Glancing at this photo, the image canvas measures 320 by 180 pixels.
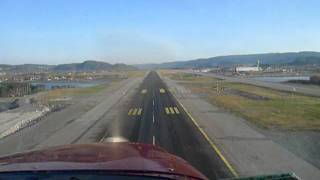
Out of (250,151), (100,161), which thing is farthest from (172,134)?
(100,161)

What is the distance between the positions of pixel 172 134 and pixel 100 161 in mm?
→ 22091

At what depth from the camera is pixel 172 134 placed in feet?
85.5

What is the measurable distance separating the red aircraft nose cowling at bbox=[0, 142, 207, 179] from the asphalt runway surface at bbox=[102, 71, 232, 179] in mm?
10555

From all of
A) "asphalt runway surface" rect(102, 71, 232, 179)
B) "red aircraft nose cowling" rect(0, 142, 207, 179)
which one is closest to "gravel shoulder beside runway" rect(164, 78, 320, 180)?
"asphalt runway surface" rect(102, 71, 232, 179)

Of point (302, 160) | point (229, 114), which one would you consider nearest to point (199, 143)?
point (302, 160)

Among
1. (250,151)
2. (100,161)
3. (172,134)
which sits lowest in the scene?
(172,134)

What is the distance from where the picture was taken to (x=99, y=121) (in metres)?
33.9

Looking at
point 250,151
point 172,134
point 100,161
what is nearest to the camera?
point 100,161

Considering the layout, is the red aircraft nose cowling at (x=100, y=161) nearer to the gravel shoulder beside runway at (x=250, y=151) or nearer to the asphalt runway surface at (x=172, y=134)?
the asphalt runway surface at (x=172, y=134)

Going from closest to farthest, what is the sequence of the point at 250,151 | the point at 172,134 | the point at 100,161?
the point at 100,161 < the point at 250,151 < the point at 172,134

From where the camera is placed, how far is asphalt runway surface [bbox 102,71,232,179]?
56.8ft

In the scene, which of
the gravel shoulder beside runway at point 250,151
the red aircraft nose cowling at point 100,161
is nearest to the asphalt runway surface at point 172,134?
the gravel shoulder beside runway at point 250,151

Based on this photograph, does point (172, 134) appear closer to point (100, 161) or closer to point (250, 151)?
point (250, 151)

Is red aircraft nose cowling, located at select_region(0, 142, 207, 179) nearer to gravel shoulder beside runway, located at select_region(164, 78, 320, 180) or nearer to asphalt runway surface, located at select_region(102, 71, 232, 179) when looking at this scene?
asphalt runway surface, located at select_region(102, 71, 232, 179)
